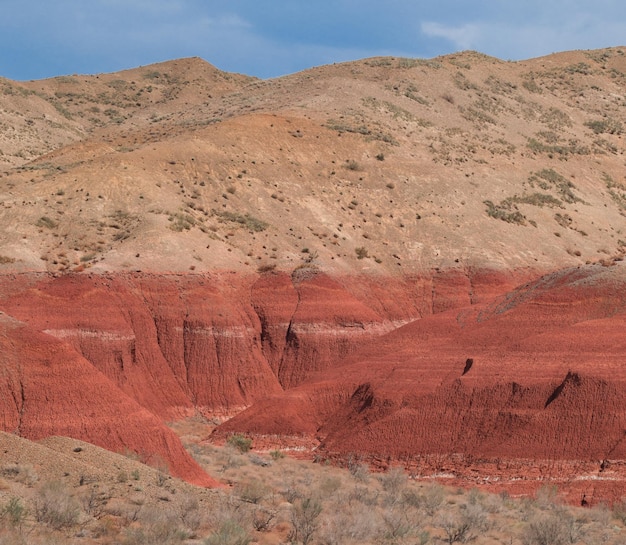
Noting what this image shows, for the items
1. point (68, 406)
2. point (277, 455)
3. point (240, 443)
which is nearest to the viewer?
point (68, 406)

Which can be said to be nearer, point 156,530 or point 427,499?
point 156,530

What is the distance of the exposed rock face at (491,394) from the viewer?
96.2 ft

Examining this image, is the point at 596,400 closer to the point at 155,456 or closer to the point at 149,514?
the point at 155,456

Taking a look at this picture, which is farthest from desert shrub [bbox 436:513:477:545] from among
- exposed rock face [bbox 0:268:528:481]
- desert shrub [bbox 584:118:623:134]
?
desert shrub [bbox 584:118:623:134]

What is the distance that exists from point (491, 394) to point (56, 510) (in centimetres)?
1928

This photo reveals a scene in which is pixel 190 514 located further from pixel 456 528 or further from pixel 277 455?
pixel 277 455

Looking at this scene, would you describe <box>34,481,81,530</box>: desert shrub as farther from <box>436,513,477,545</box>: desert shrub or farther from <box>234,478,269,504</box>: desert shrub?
<box>436,513,477,545</box>: desert shrub

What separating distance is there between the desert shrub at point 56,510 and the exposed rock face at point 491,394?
16.2 m

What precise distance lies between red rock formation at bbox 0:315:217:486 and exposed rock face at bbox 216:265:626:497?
922cm

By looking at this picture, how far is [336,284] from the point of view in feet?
169

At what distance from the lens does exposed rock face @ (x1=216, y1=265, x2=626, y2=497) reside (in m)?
29.3

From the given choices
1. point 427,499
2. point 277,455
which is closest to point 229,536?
point 427,499

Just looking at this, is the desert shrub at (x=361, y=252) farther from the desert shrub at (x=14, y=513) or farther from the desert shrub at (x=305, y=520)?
the desert shrub at (x=14, y=513)

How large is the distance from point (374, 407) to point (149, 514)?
18380 mm
